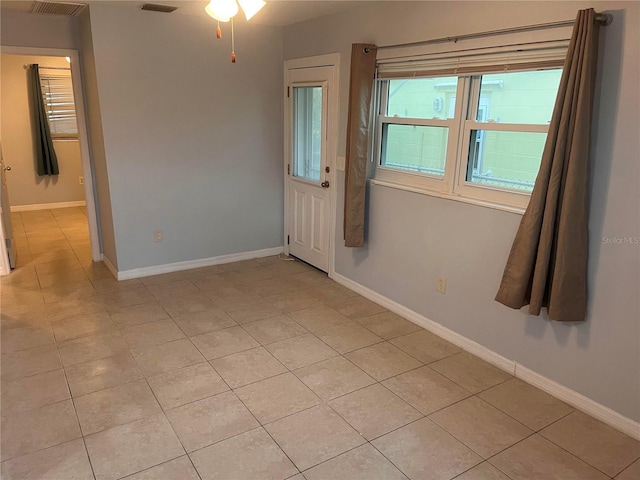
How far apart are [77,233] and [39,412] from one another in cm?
376

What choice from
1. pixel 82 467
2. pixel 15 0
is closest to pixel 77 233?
pixel 15 0

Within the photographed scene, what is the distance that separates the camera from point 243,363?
284cm

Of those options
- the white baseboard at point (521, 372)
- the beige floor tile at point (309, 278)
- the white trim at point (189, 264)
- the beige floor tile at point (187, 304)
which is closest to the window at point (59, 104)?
the white trim at point (189, 264)

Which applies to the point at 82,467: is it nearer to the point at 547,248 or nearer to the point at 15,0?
the point at 547,248

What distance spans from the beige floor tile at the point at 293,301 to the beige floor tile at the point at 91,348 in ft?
3.85

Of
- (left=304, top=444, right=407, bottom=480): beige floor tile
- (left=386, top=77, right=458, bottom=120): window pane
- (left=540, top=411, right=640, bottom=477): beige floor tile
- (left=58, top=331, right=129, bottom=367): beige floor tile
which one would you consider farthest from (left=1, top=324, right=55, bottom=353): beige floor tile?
(left=540, top=411, right=640, bottom=477): beige floor tile

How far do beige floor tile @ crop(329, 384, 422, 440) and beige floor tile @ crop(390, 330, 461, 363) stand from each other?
486 millimetres

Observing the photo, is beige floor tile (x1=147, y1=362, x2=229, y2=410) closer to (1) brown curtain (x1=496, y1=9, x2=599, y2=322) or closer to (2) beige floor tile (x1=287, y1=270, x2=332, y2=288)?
(2) beige floor tile (x1=287, y1=270, x2=332, y2=288)

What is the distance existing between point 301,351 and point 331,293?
102 centimetres

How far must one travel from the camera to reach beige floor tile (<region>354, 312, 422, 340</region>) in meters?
3.27

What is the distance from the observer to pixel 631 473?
2033mm

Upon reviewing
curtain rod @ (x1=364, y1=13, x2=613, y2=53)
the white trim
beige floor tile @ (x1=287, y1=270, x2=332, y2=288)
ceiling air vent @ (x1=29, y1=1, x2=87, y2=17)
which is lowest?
beige floor tile @ (x1=287, y1=270, x2=332, y2=288)

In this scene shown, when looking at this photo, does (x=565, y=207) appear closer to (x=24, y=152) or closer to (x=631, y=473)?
(x=631, y=473)

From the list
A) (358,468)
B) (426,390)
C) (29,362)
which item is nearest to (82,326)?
(29,362)
